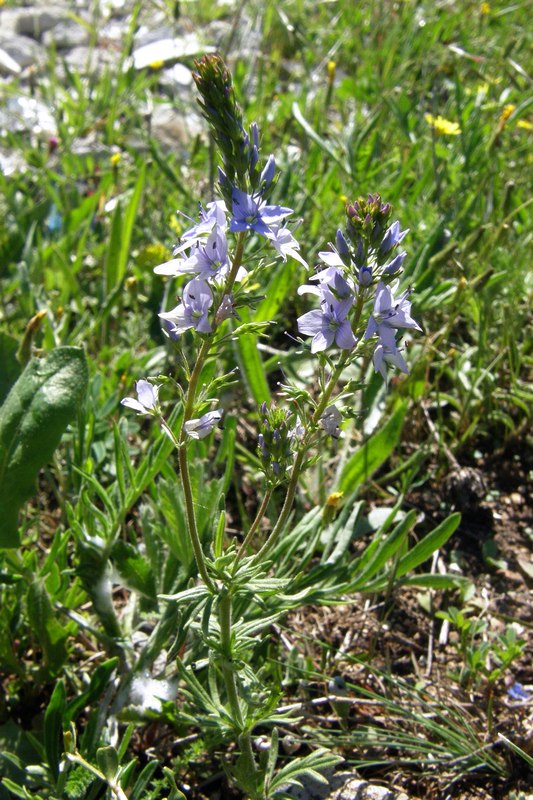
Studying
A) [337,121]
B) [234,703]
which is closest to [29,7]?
[337,121]

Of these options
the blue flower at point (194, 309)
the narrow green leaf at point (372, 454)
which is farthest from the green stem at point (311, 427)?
the narrow green leaf at point (372, 454)

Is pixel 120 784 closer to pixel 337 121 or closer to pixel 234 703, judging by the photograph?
pixel 234 703

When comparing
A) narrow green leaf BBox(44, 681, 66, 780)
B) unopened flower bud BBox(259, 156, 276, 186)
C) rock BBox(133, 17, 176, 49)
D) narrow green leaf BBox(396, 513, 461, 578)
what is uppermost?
rock BBox(133, 17, 176, 49)

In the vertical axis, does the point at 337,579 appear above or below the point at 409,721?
above

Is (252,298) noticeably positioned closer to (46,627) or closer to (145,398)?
(145,398)

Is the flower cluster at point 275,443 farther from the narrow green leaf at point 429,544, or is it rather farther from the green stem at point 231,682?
the narrow green leaf at point 429,544

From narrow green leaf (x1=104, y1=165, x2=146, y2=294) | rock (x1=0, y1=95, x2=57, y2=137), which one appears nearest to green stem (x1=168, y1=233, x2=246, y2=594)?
narrow green leaf (x1=104, y1=165, x2=146, y2=294)

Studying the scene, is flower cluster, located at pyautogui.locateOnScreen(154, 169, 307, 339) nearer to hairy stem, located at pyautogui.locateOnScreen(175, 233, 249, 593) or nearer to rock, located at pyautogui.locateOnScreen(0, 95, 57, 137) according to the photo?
hairy stem, located at pyautogui.locateOnScreen(175, 233, 249, 593)
